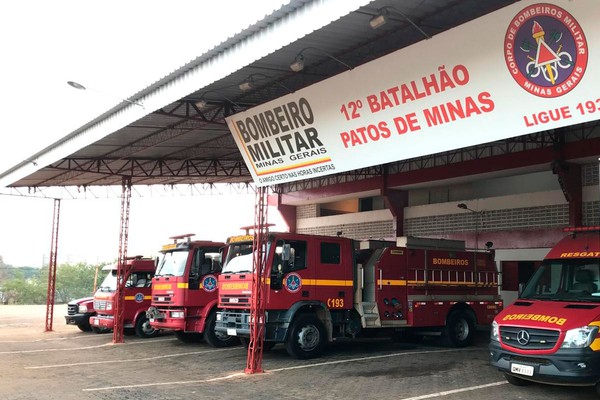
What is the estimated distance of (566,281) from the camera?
903 cm

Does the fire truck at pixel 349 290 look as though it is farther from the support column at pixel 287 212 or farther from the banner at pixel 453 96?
the support column at pixel 287 212

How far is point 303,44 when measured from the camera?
8875 millimetres

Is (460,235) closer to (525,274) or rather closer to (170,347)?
(525,274)

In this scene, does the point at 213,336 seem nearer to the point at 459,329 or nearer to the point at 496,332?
the point at 459,329

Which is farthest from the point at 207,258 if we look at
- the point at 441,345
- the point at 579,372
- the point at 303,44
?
the point at 579,372

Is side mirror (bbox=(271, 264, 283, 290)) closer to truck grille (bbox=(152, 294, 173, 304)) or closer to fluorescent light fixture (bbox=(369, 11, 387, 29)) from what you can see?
truck grille (bbox=(152, 294, 173, 304))

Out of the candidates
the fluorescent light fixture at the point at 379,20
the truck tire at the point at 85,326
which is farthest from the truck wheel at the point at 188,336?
the fluorescent light fixture at the point at 379,20

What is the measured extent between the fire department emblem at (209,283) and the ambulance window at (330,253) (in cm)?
354

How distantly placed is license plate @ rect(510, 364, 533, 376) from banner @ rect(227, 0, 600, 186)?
10.6 ft

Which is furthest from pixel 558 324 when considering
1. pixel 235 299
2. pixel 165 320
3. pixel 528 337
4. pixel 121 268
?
pixel 121 268

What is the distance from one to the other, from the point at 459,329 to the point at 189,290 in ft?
21.5

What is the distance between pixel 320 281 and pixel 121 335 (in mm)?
6649

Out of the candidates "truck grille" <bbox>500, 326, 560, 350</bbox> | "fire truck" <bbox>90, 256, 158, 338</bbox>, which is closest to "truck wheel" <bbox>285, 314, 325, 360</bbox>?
"truck grille" <bbox>500, 326, 560, 350</bbox>

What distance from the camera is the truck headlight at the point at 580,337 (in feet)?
25.1
